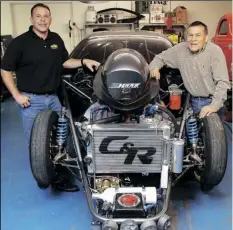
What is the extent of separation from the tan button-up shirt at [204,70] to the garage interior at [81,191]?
0.65 ft

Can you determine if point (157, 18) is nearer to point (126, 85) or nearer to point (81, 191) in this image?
point (126, 85)

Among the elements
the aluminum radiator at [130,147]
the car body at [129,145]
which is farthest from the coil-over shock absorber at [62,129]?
the aluminum radiator at [130,147]

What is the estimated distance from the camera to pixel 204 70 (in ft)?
9.13

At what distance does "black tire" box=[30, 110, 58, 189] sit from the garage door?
2.20 feet

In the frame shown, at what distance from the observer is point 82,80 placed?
307cm

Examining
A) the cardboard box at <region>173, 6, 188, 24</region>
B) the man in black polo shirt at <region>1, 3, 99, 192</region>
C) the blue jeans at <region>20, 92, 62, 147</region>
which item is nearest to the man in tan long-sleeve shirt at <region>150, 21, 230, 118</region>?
the cardboard box at <region>173, 6, 188, 24</region>

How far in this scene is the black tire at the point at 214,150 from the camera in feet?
8.23

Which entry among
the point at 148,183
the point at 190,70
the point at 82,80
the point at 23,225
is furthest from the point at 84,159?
the point at 190,70

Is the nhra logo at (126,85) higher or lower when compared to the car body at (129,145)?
higher

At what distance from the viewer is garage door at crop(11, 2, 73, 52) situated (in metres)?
2.21

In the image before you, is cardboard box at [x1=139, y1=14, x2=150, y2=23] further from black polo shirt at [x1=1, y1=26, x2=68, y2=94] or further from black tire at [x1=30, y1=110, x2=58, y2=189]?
black tire at [x1=30, y1=110, x2=58, y2=189]

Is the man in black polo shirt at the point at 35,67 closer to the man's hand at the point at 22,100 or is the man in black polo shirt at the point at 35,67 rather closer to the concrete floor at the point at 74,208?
the man's hand at the point at 22,100

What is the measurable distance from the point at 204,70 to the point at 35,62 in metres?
1.44

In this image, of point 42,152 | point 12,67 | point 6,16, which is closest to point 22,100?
point 12,67
